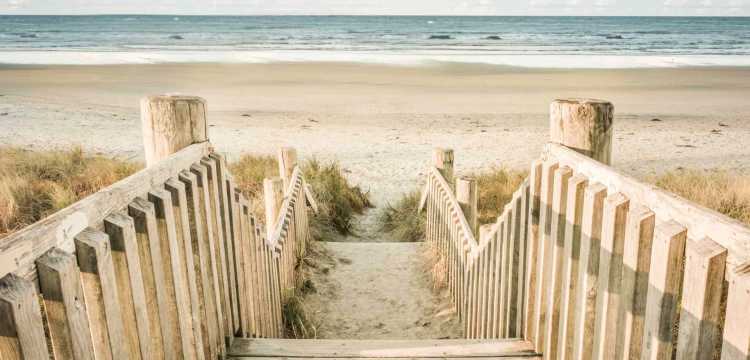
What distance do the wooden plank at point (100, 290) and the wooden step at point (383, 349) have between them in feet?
4.20

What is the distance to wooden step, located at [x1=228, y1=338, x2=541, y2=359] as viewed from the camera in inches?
105

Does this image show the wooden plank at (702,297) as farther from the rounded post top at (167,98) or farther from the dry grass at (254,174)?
the dry grass at (254,174)

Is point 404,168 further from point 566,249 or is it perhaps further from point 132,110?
point 132,110

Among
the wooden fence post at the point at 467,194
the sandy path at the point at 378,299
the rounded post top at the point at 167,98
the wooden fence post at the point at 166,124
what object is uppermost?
the rounded post top at the point at 167,98

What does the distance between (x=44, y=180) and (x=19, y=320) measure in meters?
7.14

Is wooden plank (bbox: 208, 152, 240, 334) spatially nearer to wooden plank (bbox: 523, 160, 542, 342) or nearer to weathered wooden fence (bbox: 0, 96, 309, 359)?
weathered wooden fence (bbox: 0, 96, 309, 359)

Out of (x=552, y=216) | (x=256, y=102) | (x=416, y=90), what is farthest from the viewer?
(x=416, y=90)

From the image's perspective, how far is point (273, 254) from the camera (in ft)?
12.5

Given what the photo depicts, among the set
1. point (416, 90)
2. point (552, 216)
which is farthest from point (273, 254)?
point (416, 90)

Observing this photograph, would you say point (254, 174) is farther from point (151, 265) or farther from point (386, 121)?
point (386, 121)

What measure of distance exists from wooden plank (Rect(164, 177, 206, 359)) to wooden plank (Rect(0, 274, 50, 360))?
868 millimetres

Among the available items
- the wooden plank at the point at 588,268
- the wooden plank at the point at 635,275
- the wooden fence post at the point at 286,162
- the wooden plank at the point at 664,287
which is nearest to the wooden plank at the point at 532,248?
the wooden plank at the point at 588,268

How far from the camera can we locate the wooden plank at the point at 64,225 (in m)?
1.10

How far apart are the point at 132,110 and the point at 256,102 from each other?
3.36 m
